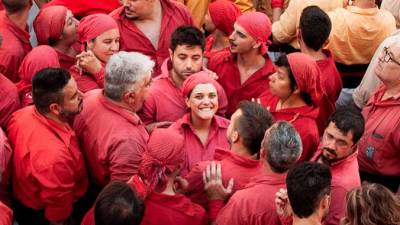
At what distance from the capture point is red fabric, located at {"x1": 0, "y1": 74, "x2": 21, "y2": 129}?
4.73 metres

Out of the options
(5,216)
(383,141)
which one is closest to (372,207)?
(383,141)

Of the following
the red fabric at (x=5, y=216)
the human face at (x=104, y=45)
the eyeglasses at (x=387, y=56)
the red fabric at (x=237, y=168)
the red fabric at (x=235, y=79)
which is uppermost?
the eyeglasses at (x=387, y=56)

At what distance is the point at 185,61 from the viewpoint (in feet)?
16.8

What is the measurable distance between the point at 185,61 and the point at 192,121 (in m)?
0.62

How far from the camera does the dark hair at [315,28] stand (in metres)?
5.46

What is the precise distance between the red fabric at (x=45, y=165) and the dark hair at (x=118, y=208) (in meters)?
0.68

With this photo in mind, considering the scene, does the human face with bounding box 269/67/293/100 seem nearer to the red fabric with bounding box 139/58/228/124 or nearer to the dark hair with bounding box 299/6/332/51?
the red fabric with bounding box 139/58/228/124

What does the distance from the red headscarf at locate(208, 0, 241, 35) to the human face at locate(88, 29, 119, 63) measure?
109 cm

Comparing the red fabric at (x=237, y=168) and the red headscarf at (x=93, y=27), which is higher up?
the red headscarf at (x=93, y=27)

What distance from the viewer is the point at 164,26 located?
5.77 metres

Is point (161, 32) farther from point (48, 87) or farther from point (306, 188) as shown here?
point (306, 188)

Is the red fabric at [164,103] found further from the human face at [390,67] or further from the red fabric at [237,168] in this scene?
the human face at [390,67]

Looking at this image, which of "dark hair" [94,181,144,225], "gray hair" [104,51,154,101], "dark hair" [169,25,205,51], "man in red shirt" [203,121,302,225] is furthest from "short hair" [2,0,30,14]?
"man in red shirt" [203,121,302,225]

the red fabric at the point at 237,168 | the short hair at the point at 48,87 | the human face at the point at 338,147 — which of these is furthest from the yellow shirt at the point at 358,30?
the short hair at the point at 48,87
